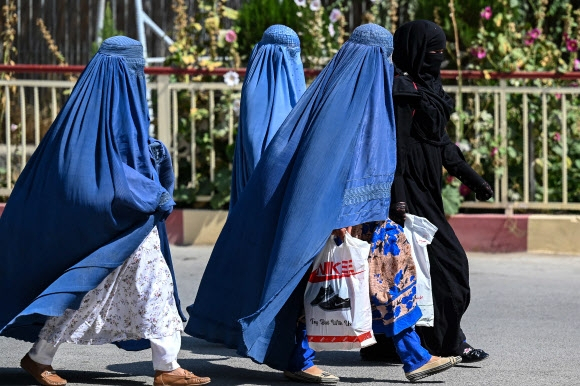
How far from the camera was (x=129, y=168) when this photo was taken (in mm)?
4945

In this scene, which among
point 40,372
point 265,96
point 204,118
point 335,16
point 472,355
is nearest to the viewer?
point 40,372

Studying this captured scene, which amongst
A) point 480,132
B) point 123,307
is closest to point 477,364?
point 123,307

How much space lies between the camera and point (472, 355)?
219 inches

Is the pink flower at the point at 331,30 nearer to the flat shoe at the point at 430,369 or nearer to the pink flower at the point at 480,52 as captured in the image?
the pink flower at the point at 480,52

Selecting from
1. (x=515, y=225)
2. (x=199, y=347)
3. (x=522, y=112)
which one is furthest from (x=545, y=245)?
(x=199, y=347)

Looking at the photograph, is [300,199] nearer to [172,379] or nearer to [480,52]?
[172,379]

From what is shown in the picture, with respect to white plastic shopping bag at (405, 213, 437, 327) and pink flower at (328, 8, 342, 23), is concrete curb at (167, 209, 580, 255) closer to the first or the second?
pink flower at (328, 8, 342, 23)

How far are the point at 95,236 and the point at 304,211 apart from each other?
2.66 feet

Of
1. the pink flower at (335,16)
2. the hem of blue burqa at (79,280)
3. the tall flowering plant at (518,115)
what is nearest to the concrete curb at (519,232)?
the tall flowering plant at (518,115)

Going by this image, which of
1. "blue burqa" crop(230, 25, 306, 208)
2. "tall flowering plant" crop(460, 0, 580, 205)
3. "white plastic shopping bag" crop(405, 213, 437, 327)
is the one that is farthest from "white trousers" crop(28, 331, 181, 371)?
"tall flowering plant" crop(460, 0, 580, 205)

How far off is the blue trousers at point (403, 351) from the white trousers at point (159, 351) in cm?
48

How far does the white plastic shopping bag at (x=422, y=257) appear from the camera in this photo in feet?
17.1

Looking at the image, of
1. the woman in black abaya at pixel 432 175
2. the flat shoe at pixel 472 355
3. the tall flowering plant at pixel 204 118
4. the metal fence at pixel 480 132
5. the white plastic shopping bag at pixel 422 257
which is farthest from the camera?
the tall flowering plant at pixel 204 118

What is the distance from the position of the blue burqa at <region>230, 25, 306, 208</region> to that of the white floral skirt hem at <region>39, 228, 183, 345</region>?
1.24 metres
